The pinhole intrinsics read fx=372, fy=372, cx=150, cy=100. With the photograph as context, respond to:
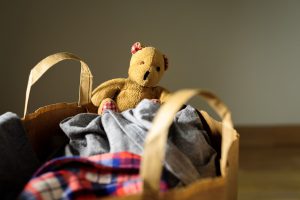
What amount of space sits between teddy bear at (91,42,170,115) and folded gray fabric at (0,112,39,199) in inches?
8.1

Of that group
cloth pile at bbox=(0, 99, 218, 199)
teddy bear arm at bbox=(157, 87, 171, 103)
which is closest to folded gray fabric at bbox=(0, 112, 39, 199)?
cloth pile at bbox=(0, 99, 218, 199)

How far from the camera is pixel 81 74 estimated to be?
0.75 m

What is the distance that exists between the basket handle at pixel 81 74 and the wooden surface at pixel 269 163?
1.85 ft

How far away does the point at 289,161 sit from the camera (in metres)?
1.30

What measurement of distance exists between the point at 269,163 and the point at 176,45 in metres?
0.52

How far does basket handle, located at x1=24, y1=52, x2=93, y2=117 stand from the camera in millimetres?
653

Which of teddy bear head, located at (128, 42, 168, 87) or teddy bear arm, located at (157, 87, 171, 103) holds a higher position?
teddy bear head, located at (128, 42, 168, 87)

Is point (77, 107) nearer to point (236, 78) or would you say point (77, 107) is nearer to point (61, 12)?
point (61, 12)

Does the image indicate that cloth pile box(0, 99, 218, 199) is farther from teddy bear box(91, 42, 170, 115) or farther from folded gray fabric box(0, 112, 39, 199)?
teddy bear box(91, 42, 170, 115)

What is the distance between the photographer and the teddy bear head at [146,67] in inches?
30.1

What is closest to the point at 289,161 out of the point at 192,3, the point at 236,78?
the point at 236,78

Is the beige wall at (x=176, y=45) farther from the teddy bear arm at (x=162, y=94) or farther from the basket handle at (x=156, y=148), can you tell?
the basket handle at (x=156, y=148)

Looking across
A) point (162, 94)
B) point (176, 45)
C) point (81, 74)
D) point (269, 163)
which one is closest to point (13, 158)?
point (81, 74)

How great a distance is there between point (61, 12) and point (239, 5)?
0.61 metres
